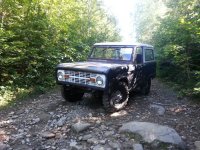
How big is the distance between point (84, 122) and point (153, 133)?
1.67 meters

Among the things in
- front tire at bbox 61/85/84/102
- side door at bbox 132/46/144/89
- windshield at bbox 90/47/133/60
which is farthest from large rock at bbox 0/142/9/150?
side door at bbox 132/46/144/89

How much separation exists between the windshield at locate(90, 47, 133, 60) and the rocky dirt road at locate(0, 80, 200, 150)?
1445 millimetres

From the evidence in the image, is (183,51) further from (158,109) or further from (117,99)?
(117,99)

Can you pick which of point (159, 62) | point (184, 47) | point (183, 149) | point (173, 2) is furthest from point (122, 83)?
A: point (173, 2)

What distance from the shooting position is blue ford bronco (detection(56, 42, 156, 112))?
607 centimetres

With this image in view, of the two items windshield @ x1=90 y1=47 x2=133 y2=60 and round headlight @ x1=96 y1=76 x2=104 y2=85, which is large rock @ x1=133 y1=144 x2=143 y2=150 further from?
windshield @ x1=90 y1=47 x2=133 y2=60

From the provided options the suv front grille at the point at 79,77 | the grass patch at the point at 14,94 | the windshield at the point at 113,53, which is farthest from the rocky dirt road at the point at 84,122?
the windshield at the point at 113,53

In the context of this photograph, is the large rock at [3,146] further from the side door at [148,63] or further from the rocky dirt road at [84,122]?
the side door at [148,63]

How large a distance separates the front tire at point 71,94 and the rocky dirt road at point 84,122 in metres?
0.21

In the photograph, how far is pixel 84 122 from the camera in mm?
5734

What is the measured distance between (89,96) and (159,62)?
712 centimetres

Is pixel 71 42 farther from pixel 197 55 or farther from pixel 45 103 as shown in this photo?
pixel 197 55

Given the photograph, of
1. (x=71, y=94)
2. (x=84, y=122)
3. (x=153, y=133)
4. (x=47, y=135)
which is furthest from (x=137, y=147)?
(x=71, y=94)

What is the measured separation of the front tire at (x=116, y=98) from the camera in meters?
6.27
